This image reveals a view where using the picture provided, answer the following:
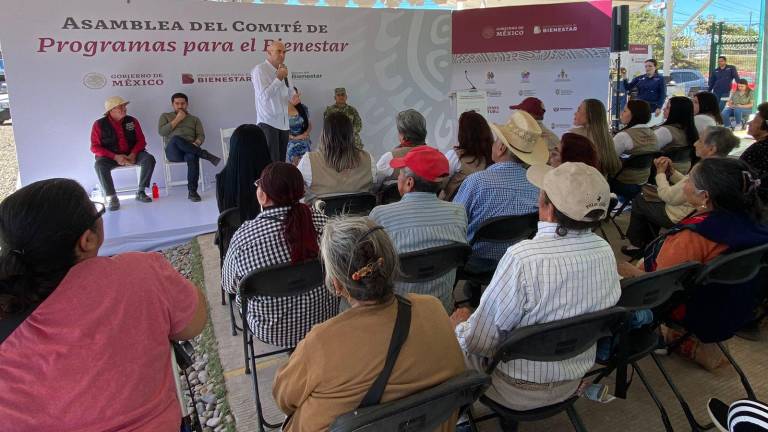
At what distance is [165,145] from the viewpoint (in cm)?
632

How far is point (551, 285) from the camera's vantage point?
149cm

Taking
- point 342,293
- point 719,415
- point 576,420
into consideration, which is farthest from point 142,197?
point 719,415

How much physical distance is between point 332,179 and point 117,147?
3.86 metres

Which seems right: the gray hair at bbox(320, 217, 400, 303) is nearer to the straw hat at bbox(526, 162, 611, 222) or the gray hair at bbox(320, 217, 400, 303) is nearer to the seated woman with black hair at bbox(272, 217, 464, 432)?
the seated woman with black hair at bbox(272, 217, 464, 432)

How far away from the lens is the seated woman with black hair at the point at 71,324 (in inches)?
44.4

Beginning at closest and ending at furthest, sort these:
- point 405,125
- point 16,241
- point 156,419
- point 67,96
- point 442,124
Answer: point 16,241, point 156,419, point 405,125, point 67,96, point 442,124

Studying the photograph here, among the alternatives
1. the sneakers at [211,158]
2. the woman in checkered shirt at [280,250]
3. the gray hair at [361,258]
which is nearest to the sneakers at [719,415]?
the gray hair at [361,258]

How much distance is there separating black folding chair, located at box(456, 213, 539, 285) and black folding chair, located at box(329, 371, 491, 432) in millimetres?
1396

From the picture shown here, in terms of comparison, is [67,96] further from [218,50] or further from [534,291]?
[534,291]

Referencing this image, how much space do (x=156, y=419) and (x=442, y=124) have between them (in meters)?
7.39

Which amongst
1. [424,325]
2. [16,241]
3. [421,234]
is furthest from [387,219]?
[16,241]

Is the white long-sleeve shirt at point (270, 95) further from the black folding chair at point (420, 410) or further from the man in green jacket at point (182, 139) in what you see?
the black folding chair at point (420, 410)

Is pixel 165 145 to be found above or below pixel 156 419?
above

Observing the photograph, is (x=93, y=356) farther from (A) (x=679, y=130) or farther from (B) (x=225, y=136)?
(B) (x=225, y=136)
